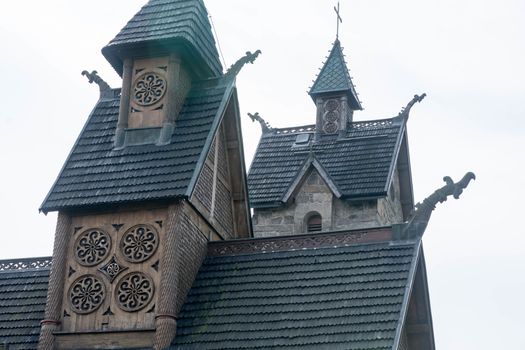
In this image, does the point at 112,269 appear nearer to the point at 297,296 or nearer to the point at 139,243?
the point at 139,243

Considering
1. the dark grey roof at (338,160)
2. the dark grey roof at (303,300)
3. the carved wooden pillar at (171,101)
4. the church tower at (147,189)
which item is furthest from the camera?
the dark grey roof at (338,160)

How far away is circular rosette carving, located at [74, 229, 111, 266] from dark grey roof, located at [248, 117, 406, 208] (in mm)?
10525

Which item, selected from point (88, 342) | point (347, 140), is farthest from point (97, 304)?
point (347, 140)

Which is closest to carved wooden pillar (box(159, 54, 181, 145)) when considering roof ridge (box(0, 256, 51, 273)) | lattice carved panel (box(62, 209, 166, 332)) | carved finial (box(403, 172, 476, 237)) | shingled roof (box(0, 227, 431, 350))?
lattice carved panel (box(62, 209, 166, 332))

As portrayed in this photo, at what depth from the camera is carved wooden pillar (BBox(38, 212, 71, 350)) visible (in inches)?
756

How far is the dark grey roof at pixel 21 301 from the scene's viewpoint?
19781mm

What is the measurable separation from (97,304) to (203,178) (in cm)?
312

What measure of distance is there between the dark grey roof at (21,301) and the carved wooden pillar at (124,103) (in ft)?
9.25

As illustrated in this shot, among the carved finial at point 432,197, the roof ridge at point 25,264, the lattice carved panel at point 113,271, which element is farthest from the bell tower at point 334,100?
the carved finial at point 432,197

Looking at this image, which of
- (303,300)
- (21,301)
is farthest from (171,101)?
(303,300)

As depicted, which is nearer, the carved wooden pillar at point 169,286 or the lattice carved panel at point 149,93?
the carved wooden pillar at point 169,286

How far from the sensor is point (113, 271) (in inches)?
762

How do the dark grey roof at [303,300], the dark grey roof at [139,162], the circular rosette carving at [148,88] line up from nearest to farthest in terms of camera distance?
1. the dark grey roof at [303,300]
2. the dark grey roof at [139,162]
3. the circular rosette carving at [148,88]

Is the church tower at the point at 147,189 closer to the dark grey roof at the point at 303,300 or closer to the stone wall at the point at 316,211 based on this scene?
the dark grey roof at the point at 303,300
